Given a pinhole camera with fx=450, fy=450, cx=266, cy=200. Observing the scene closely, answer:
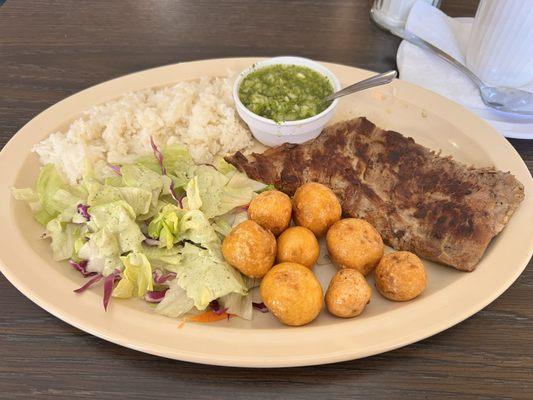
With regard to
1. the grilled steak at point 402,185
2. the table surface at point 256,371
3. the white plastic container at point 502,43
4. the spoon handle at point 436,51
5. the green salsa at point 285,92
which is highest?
the white plastic container at point 502,43

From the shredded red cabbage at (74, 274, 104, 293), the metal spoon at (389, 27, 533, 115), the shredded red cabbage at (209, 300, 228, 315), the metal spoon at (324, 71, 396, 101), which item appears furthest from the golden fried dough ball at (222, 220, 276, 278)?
the metal spoon at (389, 27, 533, 115)

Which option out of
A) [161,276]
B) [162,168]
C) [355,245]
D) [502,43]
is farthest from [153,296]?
[502,43]

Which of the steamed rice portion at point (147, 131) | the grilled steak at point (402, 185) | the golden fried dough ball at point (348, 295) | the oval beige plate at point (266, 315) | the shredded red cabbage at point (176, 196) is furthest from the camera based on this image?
the steamed rice portion at point (147, 131)

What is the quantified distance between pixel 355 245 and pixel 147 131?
1.34m

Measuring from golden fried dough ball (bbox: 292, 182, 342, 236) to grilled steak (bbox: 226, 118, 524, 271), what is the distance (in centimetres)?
13

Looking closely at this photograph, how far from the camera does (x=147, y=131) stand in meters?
2.53

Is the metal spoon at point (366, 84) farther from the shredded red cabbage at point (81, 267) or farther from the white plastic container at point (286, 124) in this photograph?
the shredded red cabbage at point (81, 267)

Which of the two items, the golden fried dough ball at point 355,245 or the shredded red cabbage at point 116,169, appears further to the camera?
the shredded red cabbage at point 116,169

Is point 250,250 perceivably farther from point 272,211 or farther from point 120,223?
point 120,223

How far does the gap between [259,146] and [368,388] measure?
150 centimetres

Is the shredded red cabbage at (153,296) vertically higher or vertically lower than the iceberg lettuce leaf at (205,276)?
lower

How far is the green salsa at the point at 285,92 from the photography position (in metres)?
2.47

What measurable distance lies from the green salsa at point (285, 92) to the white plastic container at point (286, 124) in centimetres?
3

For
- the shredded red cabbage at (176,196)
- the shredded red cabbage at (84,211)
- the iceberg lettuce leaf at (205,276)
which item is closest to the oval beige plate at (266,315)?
the iceberg lettuce leaf at (205,276)
